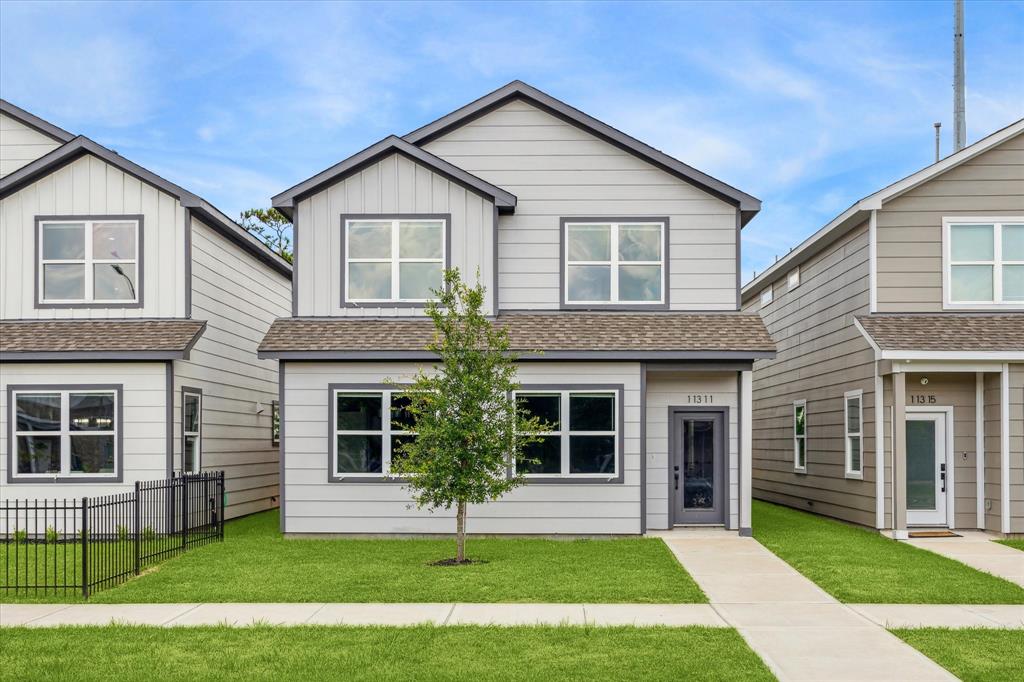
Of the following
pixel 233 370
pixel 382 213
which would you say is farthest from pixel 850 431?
pixel 233 370

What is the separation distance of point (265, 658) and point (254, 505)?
1471 centimetres

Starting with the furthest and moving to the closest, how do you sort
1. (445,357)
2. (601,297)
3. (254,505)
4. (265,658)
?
(254,505), (601,297), (445,357), (265,658)

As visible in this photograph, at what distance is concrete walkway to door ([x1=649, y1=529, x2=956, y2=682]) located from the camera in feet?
30.0

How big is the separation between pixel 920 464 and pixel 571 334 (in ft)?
23.2

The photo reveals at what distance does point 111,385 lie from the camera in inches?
733

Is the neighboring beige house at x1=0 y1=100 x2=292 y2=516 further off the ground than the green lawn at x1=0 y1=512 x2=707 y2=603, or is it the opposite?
the neighboring beige house at x1=0 y1=100 x2=292 y2=516

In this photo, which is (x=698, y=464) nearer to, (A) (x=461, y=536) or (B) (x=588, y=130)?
(A) (x=461, y=536)

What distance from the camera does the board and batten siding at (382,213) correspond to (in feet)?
62.3

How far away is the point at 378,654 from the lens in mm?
9562

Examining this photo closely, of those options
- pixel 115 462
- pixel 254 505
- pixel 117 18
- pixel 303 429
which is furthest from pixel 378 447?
pixel 117 18

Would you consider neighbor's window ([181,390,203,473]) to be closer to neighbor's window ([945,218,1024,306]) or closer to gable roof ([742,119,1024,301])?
gable roof ([742,119,1024,301])

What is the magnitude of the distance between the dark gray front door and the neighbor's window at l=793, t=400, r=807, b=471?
5.15m

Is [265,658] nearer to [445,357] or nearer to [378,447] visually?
[445,357]

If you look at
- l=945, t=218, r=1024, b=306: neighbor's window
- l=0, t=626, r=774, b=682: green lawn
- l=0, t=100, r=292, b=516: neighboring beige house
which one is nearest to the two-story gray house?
l=0, t=100, r=292, b=516: neighboring beige house
